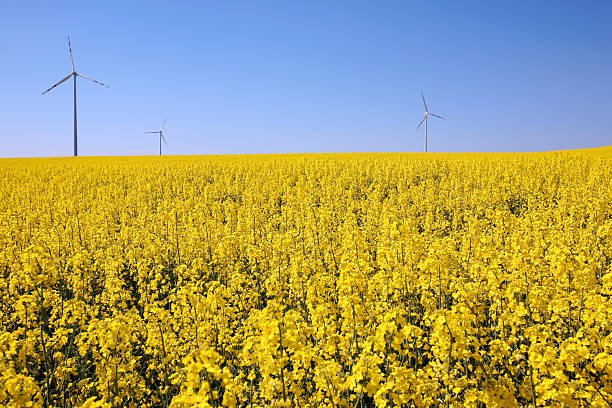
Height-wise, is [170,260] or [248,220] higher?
[248,220]

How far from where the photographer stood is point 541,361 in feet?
11.3

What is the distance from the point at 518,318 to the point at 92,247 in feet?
36.6

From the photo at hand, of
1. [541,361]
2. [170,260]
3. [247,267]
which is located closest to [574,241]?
[541,361]

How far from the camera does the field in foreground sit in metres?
3.63

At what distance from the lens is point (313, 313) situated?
486 centimetres

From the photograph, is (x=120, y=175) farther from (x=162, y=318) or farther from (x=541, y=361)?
(x=541, y=361)

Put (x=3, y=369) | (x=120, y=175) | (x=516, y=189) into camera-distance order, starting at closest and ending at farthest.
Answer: (x=3, y=369) → (x=516, y=189) → (x=120, y=175)

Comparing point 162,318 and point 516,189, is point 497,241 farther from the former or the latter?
point 516,189

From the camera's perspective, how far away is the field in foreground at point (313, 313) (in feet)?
11.9

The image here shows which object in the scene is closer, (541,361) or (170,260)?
(541,361)

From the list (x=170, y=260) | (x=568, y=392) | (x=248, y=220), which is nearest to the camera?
(x=568, y=392)

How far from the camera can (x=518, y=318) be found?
14.8 feet

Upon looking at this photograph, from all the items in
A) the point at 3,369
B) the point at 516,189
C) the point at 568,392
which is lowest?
the point at 3,369

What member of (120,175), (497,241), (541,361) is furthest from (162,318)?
(120,175)
